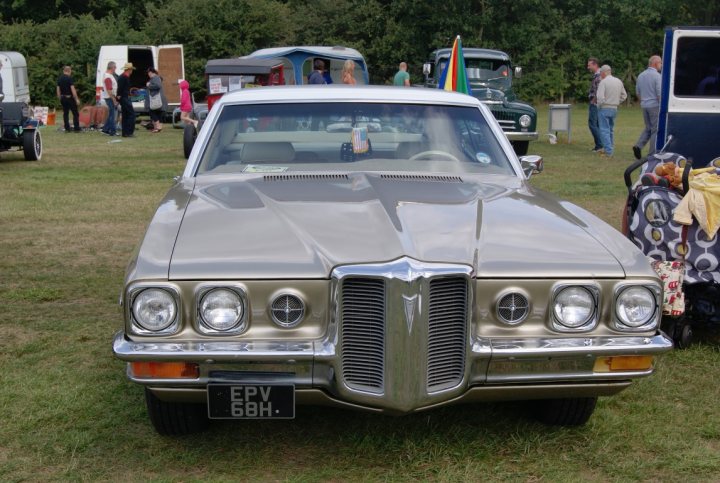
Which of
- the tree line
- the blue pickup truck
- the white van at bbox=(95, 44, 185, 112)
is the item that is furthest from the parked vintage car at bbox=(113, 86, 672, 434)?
the tree line

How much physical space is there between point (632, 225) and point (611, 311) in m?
2.09

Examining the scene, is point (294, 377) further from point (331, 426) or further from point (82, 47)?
point (82, 47)

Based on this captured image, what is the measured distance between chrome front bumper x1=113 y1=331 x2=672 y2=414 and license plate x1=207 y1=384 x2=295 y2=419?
30 mm

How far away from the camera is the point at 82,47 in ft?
119

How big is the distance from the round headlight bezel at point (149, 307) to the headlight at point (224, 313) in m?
0.11

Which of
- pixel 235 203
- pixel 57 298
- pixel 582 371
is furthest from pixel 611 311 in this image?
pixel 57 298

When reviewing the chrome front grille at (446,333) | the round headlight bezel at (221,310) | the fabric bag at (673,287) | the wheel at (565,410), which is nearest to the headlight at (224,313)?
the round headlight bezel at (221,310)

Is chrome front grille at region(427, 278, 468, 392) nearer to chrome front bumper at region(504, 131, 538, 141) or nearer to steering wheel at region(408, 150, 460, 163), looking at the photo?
steering wheel at region(408, 150, 460, 163)

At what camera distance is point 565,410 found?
4.01 meters

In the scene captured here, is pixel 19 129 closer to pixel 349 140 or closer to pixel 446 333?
pixel 349 140

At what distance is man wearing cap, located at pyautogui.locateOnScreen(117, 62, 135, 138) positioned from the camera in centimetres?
2153

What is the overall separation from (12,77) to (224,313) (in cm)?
1592

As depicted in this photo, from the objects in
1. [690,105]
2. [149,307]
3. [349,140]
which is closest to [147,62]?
[690,105]

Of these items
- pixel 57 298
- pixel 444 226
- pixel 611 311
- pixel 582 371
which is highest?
pixel 444 226
